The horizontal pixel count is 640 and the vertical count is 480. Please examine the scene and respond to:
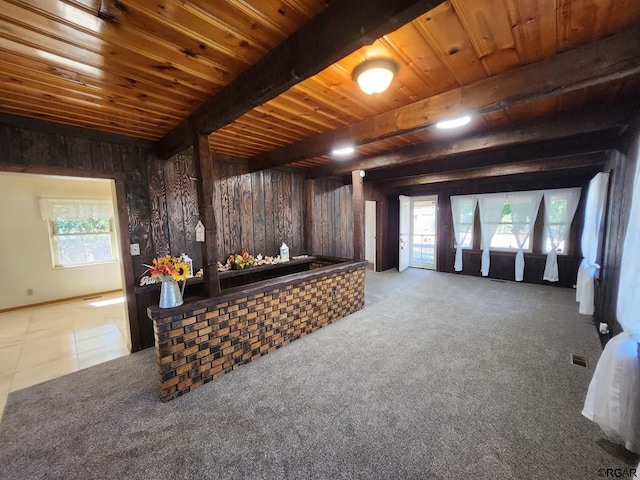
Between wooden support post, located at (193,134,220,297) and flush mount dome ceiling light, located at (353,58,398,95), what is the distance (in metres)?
1.44

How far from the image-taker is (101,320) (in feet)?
12.0

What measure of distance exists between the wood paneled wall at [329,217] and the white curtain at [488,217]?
3.09 metres

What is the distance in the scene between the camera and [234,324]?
2.34 meters

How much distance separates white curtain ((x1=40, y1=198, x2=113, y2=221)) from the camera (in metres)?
4.34

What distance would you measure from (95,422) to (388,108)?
3.41m

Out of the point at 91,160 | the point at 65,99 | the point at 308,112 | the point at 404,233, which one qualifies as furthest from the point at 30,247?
the point at 404,233

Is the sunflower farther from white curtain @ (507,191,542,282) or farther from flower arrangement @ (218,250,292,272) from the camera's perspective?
white curtain @ (507,191,542,282)

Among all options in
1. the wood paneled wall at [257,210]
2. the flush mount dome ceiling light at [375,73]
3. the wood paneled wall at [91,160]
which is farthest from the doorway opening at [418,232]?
the wood paneled wall at [91,160]

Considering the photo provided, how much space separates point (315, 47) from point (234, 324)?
227 centimetres

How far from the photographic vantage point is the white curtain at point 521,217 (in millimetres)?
5074

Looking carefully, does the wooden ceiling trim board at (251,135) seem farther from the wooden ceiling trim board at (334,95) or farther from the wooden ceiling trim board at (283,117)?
the wooden ceiling trim board at (334,95)

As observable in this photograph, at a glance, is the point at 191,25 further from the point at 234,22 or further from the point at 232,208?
the point at 232,208

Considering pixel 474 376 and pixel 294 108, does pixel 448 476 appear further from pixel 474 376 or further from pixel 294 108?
pixel 294 108

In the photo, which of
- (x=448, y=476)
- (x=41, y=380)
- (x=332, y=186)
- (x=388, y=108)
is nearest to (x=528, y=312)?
(x=448, y=476)
